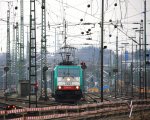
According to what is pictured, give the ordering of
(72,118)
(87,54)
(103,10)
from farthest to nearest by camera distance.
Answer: (87,54) → (103,10) → (72,118)

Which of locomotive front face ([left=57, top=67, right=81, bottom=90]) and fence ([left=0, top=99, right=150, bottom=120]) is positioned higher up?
locomotive front face ([left=57, top=67, right=81, bottom=90])

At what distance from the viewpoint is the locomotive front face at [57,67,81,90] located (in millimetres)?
34375

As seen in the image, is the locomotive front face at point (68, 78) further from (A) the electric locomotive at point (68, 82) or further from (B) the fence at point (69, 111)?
(B) the fence at point (69, 111)

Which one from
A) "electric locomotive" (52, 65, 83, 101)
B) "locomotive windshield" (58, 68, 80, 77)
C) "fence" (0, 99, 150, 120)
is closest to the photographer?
"fence" (0, 99, 150, 120)

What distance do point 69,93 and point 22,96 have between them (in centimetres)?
1687

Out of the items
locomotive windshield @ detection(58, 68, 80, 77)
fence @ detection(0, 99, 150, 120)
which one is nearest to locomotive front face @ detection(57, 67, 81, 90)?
locomotive windshield @ detection(58, 68, 80, 77)

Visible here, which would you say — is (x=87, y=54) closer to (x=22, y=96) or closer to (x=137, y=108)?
(x=22, y=96)

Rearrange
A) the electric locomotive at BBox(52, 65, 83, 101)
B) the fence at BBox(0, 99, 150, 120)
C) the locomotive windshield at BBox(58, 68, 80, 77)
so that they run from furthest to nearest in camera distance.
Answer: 1. the locomotive windshield at BBox(58, 68, 80, 77)
2. the electric locomotive at BBox(52, 65, 83, 101)
3. the fence at BBox(0, 99, 150, 120)

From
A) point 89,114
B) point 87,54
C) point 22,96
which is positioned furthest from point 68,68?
point 87,54

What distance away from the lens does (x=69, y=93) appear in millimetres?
34312

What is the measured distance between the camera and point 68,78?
1367 inches

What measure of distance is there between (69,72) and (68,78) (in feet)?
2.16

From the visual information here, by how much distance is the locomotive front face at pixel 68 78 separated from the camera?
1353 inches

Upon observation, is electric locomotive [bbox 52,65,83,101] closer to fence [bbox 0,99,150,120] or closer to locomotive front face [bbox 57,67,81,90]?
Result: locomotive front face [bbox 57,67,81,90]
